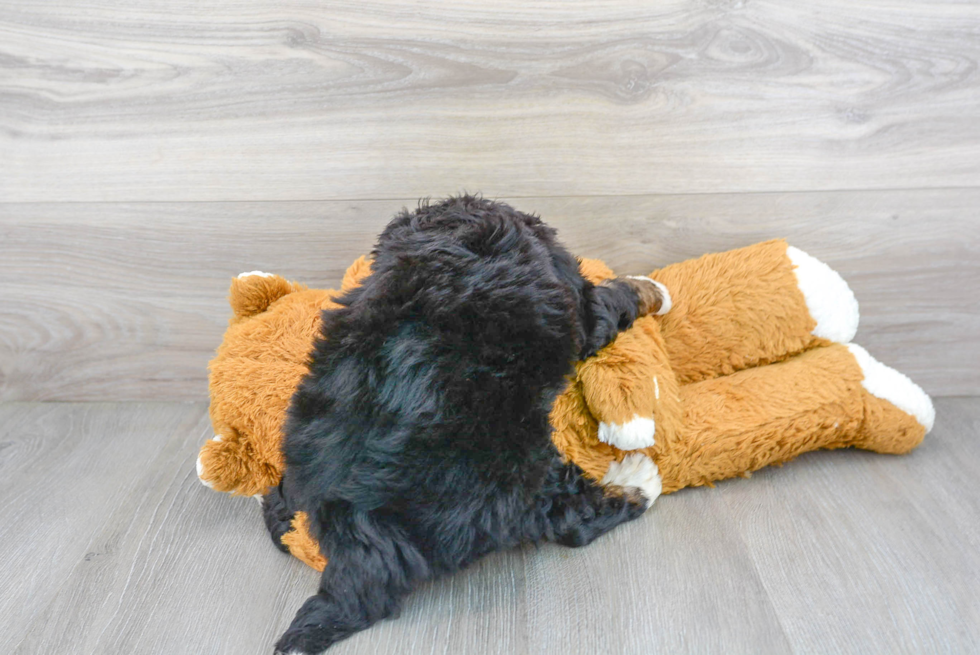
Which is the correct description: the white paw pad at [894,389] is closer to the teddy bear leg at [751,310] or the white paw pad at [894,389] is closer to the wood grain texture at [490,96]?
the teddy bear leg at [751,310]

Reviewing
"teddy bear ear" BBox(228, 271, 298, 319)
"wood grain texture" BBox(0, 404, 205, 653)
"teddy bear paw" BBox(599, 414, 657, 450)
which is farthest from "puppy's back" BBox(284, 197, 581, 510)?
"wood grain texture" BBox(0, 404, 205, 653)

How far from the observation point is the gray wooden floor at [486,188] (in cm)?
82

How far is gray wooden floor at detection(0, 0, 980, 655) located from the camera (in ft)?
2.68

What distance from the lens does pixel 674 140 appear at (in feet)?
3.17

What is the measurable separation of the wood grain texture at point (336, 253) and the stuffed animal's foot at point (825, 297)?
3.3 inches

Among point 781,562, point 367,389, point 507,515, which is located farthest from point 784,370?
point 367,389

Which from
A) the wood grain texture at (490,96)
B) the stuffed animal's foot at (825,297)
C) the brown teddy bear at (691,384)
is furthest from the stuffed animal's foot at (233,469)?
the stuffed animal's foot at (825,297)

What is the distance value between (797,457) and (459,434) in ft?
1.95

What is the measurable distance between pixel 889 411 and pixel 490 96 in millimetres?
735

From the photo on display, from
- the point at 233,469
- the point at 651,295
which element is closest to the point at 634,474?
the point at 651,295

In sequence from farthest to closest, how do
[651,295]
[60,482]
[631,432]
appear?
[60,482]
[651,295]
[631,432]

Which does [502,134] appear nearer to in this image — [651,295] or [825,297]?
[651,295]

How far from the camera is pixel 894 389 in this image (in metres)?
0.93

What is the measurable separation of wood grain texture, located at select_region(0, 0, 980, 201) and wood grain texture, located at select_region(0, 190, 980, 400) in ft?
0.11
